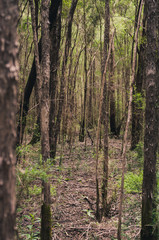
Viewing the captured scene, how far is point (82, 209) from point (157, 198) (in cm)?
215

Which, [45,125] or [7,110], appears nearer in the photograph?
[7,110]

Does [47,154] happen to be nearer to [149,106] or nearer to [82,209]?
[149,106]

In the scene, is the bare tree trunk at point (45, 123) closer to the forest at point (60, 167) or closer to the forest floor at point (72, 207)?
the forest at point (60, 167)

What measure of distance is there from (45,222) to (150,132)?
185 centimetres

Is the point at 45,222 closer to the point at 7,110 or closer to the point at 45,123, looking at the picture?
the point at 45,123

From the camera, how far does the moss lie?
3152 millimetres

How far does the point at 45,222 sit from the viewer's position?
10.4ft

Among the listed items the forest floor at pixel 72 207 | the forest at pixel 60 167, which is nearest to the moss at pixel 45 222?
the forest at pixel 60 167

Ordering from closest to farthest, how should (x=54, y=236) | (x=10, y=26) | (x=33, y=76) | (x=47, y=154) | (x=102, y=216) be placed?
(x=10, y=26) → (x=47, y=154) → (x=54, y=236) → (x=102, y=216) → (x=33, y=76)

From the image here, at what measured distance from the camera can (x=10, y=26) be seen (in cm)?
120

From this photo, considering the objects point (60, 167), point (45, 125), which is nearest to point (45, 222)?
point (60, 167)

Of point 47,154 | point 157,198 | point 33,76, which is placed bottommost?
point 157,198

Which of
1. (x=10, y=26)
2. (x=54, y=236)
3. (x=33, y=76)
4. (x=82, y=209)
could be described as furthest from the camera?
(x=33, y=76)

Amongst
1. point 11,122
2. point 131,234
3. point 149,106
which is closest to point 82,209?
point 131,234
